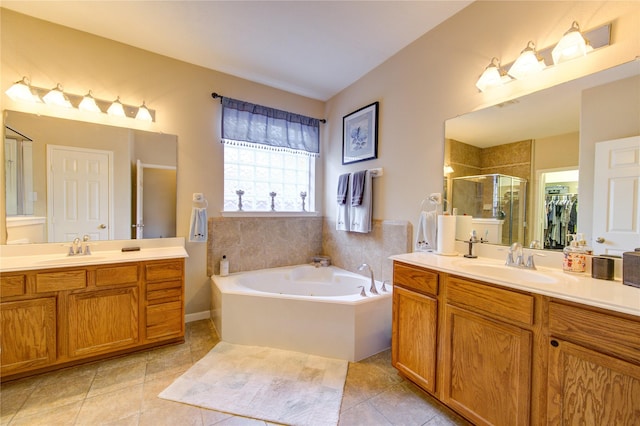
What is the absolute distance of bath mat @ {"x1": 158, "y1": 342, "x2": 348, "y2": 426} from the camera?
5.18ft

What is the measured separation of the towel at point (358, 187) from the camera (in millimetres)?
2873

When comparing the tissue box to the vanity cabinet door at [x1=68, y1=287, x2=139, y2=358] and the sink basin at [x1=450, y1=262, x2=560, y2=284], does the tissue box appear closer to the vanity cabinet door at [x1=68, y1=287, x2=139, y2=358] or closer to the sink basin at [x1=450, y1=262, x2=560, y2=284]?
the sink basin at [x1=450, y1=262, x2=560, y2=284]

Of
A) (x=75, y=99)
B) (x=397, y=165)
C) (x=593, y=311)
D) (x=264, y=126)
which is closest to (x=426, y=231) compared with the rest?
(x=397, y=165)

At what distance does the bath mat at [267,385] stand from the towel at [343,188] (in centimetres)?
170

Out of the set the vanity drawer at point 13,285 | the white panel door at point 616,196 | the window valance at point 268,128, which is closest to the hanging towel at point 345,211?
the window valance at point 268,128

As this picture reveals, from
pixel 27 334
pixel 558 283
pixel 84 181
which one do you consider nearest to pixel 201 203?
pixel 84 181

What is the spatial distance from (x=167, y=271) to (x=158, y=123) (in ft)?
4.99

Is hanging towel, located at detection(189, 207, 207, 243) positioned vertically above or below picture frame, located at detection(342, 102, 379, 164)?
below

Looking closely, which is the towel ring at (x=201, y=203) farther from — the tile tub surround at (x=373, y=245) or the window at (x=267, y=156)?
the tile tub surround at (x=373, y=245)

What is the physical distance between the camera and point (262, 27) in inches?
87.5

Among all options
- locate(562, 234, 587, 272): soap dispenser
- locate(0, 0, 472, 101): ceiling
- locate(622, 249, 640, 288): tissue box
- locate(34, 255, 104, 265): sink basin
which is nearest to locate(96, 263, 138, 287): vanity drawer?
locate(34, 255, 104, 265): sink basin

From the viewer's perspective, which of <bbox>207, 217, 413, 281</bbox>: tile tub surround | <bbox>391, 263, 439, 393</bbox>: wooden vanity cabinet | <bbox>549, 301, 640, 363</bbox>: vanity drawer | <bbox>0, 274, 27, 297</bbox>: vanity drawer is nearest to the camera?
<bbox>549, 301, 640, 363</bbox>: vanity drawer

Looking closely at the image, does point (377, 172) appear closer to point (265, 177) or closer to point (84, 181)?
point (265, 177)

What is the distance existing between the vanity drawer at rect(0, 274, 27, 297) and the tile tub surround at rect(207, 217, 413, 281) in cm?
138
